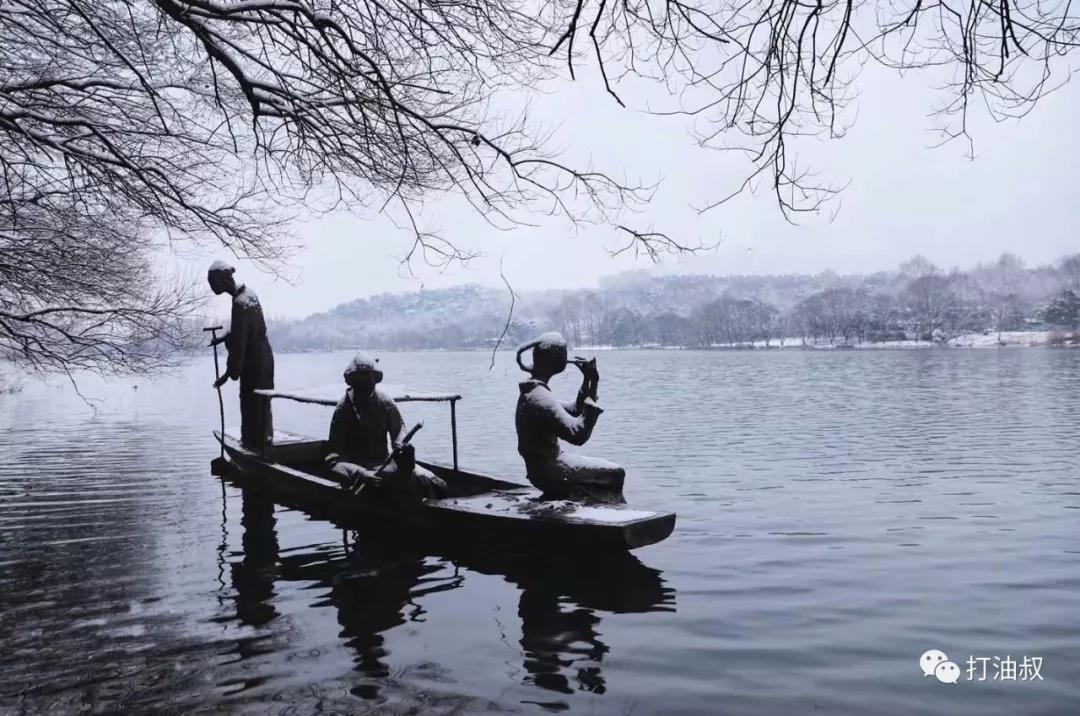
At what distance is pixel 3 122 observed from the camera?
742cm

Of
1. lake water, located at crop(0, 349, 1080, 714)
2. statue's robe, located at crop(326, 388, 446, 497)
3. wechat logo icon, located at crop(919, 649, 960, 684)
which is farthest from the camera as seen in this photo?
statue's robe, located at crop(326, 388, 446, 497)

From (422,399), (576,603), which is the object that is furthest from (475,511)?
(422,399)

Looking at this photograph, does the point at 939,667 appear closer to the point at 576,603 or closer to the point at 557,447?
the point at 576,603

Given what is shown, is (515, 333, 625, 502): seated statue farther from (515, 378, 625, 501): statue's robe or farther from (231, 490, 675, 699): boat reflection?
(231, 490, 675, 699): boat reflection

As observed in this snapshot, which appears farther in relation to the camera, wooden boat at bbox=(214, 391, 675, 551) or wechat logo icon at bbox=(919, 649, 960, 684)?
wooden boat at bbox=(214, 391, 675, 551)

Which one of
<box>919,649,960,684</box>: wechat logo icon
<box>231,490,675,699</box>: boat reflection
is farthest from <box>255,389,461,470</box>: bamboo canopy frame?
<box>919,649,960,684</box>: wechat logo icon

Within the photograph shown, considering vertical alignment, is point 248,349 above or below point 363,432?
above

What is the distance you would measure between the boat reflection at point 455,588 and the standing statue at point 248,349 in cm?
356

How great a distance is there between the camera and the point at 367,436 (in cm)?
884

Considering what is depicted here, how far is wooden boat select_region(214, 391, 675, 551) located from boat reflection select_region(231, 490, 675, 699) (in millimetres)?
230

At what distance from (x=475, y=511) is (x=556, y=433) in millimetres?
1083

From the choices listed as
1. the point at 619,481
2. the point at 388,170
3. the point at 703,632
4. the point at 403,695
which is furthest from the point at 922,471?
the point at 403,695

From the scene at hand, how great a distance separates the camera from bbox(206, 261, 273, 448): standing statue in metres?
11.9

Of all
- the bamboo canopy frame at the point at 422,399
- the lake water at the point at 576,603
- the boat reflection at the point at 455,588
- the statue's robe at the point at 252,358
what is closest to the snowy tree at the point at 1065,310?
the lake water at the point at 576,603
